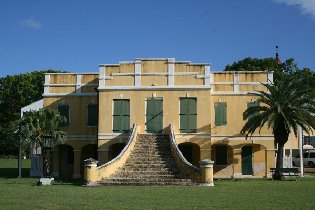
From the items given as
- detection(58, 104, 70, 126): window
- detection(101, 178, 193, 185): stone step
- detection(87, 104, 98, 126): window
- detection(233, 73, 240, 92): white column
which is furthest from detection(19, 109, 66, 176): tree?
detection(233, 73, 240, 92): white column

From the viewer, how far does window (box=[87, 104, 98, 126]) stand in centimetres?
3400

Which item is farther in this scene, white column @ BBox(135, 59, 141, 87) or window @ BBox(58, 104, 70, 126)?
window @ BBox(58, 104, 70, 126)

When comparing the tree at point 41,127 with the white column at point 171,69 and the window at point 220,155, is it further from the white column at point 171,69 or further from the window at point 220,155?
the window at point 220,155

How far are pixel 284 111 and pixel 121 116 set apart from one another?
10.4 metres

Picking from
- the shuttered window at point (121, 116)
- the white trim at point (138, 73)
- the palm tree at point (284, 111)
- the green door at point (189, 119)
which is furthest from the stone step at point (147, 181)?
the white trim at point (138, 73)

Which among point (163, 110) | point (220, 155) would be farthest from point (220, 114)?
point (163, 110)

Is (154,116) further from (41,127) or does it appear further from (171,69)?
(41,127)

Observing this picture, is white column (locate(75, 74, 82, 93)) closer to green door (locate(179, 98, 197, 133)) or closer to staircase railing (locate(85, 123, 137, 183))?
green door (locate(179, 98, 197, 133))

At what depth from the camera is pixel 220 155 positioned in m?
33.6

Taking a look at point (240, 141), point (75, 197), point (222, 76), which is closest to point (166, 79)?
point (222, 76)

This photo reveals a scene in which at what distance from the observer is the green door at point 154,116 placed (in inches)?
1229

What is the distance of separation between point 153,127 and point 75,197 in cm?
1459

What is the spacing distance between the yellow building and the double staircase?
2.08 m

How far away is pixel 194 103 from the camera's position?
103ft
